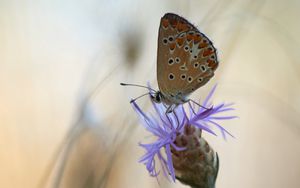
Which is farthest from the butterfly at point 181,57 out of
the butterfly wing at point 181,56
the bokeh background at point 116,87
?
the bokeh background at point 116,87

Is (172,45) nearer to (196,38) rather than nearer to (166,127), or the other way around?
(196,38)

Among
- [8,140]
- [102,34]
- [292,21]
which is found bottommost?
[8,140]

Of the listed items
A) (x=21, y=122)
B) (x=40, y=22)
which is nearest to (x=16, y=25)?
(x=40, y=22)

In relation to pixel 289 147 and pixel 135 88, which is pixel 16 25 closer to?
pixel 135 88

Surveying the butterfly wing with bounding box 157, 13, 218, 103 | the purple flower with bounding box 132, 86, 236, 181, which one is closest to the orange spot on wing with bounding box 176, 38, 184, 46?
the butterfly wing with bounding box 157, 13, 218, 103

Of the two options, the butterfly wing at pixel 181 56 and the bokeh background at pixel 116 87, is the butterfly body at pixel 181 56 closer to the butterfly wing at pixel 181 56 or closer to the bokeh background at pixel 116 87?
the butterfly wing at pixel 181 56

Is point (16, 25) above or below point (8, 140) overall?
above

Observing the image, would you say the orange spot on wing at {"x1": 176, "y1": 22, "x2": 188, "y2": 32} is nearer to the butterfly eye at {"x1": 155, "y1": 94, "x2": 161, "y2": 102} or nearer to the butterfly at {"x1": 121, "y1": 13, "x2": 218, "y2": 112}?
the butterfly at {"x1": 121, "y1": 13, "x2": 218, "y2": 112}
